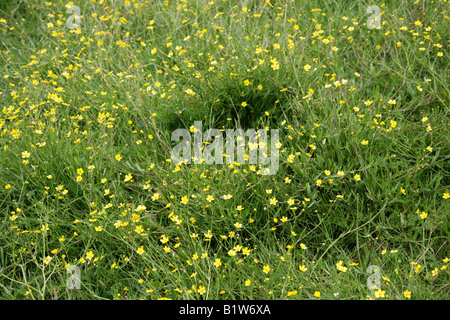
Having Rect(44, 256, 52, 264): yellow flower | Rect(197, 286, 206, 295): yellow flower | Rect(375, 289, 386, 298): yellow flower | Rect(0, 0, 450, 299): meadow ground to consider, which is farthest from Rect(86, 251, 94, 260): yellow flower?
Rect(375, 289, 386, 298): yellow flower

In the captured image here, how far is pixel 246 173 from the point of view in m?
2.43

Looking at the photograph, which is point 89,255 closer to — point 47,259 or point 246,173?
point 47,259

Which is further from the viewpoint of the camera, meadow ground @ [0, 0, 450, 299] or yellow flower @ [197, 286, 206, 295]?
meadow ground @ [0, 0, 450, 299]

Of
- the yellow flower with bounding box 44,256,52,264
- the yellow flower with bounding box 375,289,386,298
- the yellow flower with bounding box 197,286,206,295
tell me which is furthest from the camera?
the yellow flower with bounding box 44,256,52,264

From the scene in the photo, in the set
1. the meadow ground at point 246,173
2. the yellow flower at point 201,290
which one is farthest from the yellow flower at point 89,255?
the yellow flower at point 201,290

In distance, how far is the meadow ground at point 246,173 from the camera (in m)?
2.13

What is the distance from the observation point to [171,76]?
3.43m

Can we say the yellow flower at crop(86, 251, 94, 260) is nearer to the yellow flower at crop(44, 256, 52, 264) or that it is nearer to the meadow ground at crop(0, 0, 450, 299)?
the meadow ground at crop(0, 0, 450, 299)

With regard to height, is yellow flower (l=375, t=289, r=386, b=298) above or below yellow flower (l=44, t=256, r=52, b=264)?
below

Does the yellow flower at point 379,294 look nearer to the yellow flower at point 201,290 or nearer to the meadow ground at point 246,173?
the meadow ground at point 246,173

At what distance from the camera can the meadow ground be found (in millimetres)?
2133

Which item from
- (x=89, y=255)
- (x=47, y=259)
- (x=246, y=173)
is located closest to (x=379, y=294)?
(x=246, y=173)
